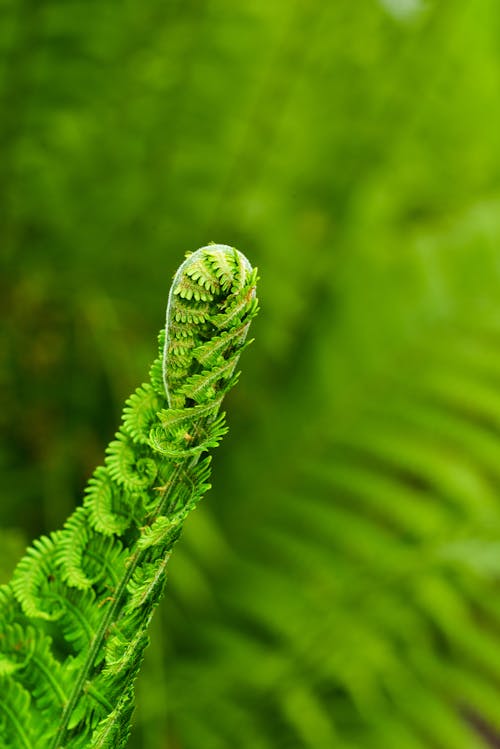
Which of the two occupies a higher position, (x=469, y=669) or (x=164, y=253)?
(x=164, y=253)

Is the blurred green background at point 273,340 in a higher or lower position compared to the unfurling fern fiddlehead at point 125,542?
higher

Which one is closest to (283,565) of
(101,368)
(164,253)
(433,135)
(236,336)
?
(101,368)

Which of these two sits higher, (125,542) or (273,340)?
(273,340)

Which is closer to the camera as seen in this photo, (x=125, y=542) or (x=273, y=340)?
(x=125, y=542)

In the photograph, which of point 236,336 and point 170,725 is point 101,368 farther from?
point 236,336
